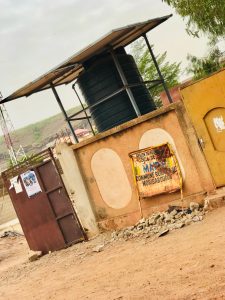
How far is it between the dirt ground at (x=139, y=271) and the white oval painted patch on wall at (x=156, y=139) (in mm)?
1703

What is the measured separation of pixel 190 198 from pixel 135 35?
556 cm

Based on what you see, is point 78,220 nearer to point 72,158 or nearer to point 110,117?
point 72,158

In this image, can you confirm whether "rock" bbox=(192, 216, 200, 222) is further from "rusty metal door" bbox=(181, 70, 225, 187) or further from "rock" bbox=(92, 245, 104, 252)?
"rock" bbox=(92, 245, 104, 252)

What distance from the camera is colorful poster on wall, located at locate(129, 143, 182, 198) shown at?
29.4ft

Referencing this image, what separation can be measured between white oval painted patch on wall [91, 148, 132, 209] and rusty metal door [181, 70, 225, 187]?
6.91 feet

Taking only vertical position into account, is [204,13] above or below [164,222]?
above

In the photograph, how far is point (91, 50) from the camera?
10.8 m

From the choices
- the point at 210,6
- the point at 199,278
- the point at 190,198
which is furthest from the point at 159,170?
the point at 210,6

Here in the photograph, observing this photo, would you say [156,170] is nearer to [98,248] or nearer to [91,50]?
[98,248]

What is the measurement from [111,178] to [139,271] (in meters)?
4.12

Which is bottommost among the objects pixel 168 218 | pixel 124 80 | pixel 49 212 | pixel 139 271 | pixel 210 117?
pixel 139 271

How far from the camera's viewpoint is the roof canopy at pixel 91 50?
10276 mm

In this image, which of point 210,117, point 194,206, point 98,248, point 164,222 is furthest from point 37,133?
point 210,117

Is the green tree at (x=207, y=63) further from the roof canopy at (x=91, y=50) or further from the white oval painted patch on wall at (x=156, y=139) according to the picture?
the white oval painted patch on wall at (x=156, y=139)
